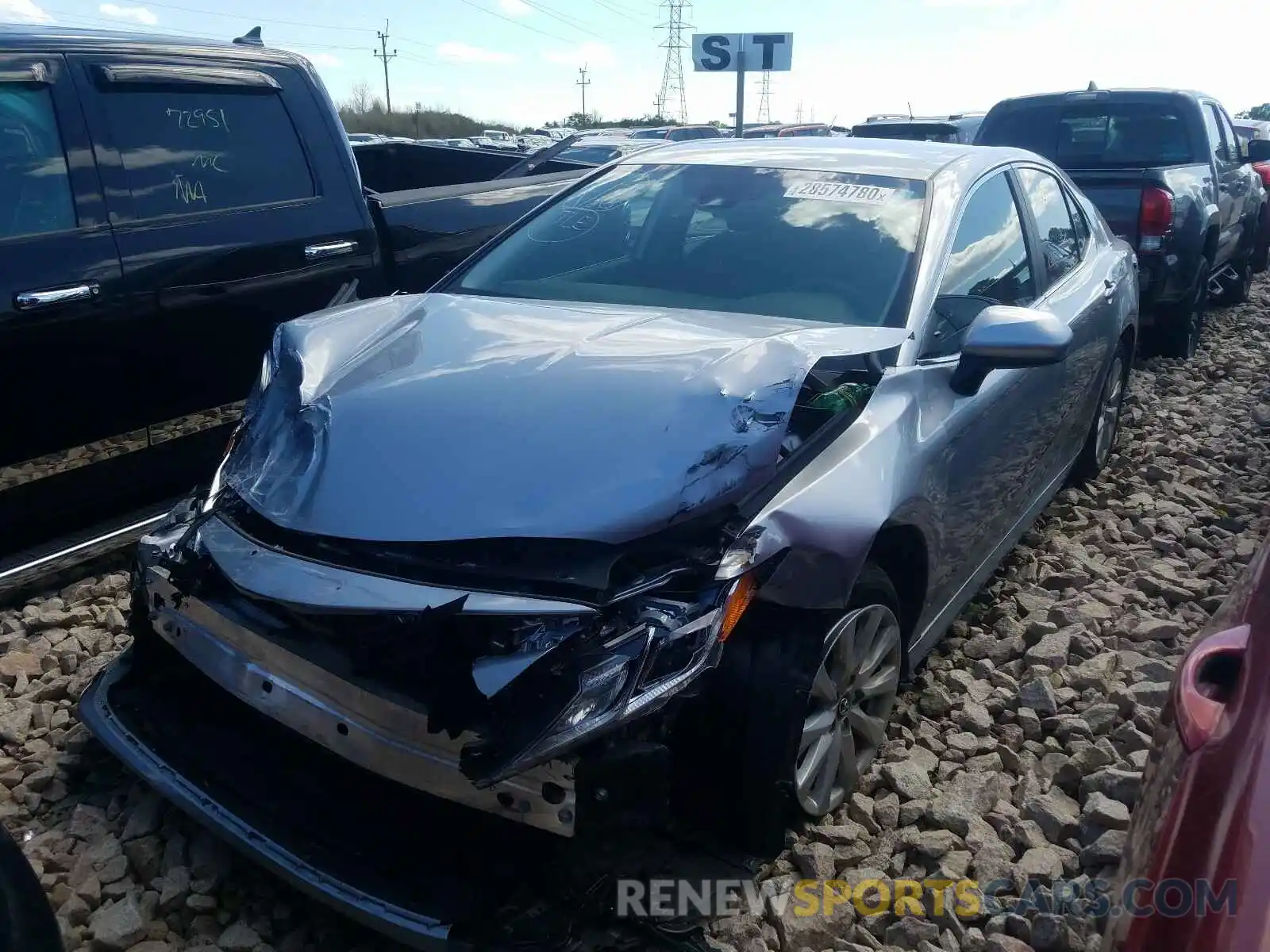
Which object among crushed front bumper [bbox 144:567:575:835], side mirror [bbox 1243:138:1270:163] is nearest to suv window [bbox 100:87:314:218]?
crushed front bumper [bbox 144:567:575:835]

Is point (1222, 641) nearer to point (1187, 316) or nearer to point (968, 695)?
point (968, 695)

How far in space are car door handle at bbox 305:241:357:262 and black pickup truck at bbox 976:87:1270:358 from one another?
4.90 metres

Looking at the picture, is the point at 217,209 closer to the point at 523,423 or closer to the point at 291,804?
the point at 523,423

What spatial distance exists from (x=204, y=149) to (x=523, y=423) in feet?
8.45

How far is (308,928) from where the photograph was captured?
2.39 meters

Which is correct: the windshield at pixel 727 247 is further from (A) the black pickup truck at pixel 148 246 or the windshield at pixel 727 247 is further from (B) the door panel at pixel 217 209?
(B) the door panel at pixel 217 209

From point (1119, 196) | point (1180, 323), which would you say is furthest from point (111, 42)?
point (1180, 323)

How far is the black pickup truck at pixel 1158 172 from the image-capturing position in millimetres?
6895

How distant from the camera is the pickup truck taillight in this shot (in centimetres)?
677

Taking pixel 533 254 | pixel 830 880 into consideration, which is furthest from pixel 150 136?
pixel 830 880

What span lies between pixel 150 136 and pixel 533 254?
159cm

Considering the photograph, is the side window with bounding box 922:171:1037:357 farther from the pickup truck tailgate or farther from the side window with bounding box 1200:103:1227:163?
the side window with bounding box 1200:103:1227:163

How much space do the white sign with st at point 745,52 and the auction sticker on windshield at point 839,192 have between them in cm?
1627

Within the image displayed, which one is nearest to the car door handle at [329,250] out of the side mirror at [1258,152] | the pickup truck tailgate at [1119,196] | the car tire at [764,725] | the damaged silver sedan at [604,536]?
the damaged silver sedan at [604,536]
